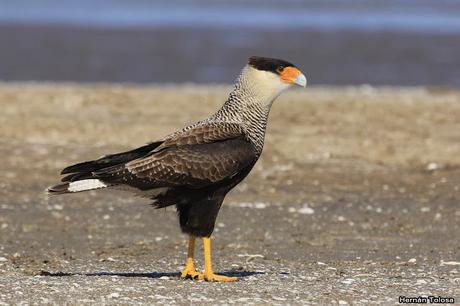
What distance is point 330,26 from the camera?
42344 millimetres

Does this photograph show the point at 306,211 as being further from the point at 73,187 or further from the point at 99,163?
the point at 73,187

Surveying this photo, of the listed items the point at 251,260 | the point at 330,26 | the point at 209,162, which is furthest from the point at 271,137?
the point at 330,26

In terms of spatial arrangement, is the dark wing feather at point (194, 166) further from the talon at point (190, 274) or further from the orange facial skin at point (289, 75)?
the talon at point (190, 274)

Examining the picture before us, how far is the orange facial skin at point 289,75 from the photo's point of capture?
984 centimetres

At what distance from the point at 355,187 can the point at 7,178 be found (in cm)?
450

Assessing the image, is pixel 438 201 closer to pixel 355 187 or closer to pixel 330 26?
pixel 355 187

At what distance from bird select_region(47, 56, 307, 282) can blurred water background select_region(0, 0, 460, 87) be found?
56.5 ft

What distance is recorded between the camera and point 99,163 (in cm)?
959

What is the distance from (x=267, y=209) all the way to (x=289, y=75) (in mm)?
4139

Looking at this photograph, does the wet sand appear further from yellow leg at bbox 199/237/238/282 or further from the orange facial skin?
the orange facial skin

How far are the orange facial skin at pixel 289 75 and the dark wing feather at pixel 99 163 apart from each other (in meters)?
1.17

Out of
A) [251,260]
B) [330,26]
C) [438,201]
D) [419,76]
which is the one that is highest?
[330,26]

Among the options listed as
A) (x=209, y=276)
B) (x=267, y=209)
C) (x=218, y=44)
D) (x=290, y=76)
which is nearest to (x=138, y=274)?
(x=209, y=276)

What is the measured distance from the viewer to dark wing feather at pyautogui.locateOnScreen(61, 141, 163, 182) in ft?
31.0
